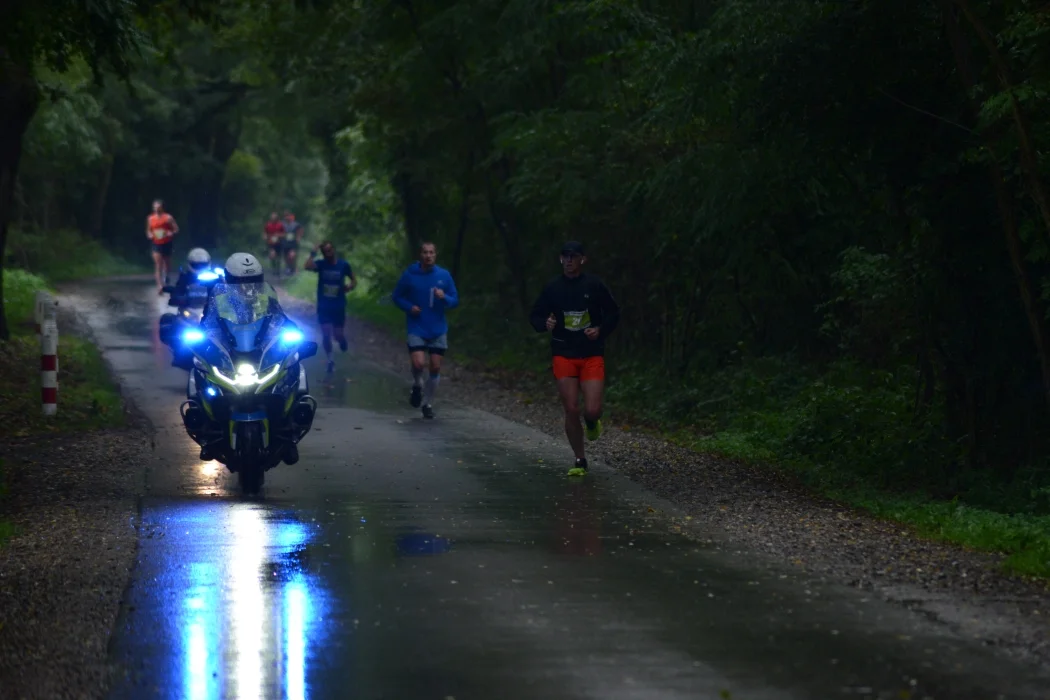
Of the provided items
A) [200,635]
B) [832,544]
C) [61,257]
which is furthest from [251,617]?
[61,257]

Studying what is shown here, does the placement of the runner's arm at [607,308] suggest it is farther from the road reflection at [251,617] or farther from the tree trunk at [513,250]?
the tree trunk at [513,250]

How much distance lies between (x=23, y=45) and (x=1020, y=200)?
8.66m

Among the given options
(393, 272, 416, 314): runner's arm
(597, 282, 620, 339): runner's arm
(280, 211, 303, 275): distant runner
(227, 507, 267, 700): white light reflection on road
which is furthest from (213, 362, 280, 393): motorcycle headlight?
(280, 211, 303, 275): distant runner

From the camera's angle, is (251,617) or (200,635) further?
(251,617)

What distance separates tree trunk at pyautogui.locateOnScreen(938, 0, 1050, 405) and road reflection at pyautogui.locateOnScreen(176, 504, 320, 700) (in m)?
5.99

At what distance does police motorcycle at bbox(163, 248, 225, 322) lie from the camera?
19.0m

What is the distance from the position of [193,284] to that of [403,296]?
267 cm

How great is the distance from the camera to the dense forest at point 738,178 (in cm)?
1409

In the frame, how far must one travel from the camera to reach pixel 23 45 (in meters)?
15.1

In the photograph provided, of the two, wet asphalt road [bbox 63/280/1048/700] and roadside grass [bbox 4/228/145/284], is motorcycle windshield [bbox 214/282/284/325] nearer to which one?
wet asphalt road [bbox 63/280/1048/700]

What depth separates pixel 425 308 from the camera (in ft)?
65.3

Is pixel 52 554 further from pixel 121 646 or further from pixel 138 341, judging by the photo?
pixel 138 341

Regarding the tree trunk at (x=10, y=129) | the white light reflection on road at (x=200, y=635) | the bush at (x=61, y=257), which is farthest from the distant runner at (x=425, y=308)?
Result: the bush at (x=61, y=257)

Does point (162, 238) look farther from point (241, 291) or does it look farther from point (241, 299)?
point (241, 299)
